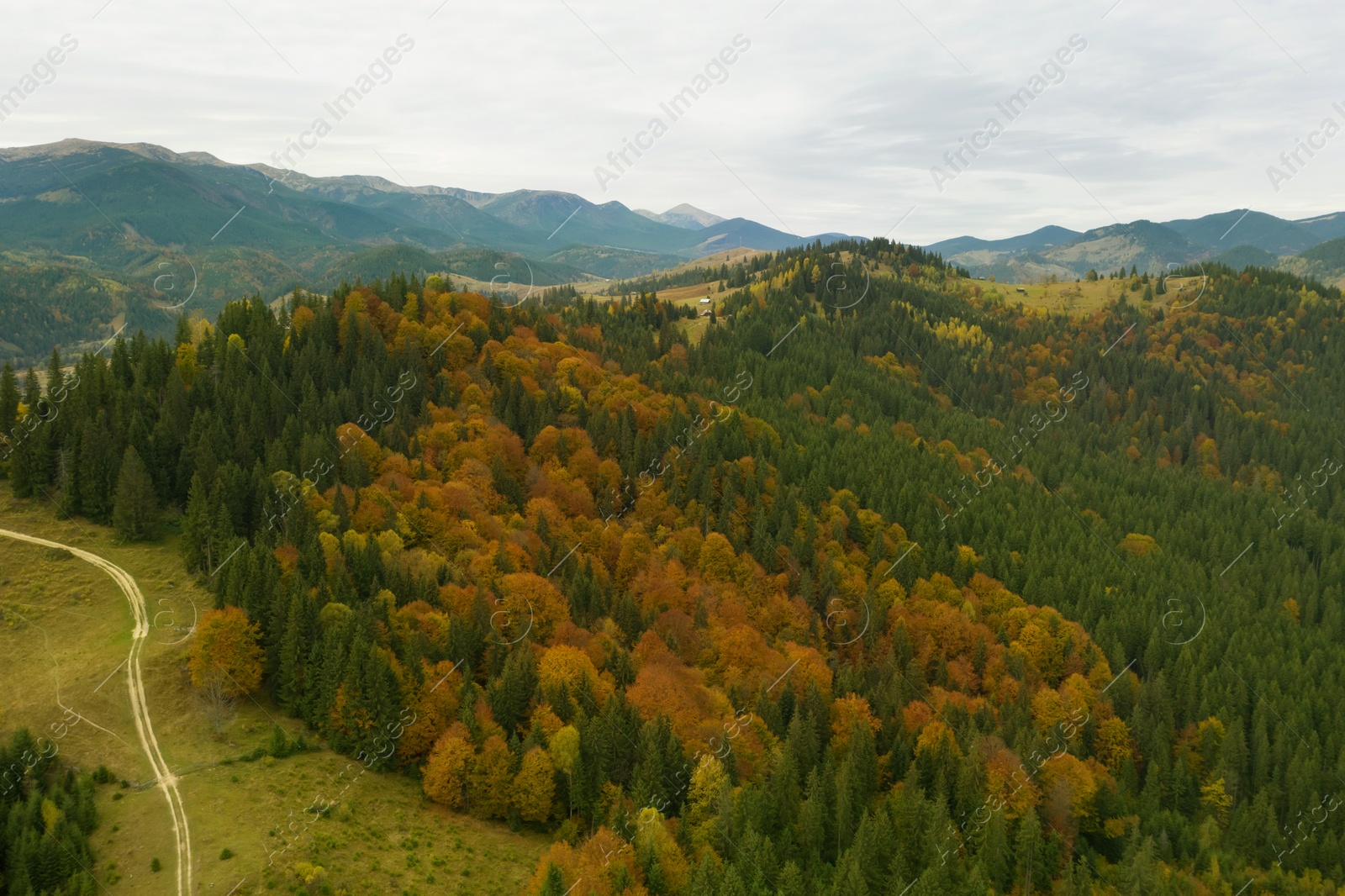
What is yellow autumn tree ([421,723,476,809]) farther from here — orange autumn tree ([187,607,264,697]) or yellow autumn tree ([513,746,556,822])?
orange autumn tree ([187,607,264,697])

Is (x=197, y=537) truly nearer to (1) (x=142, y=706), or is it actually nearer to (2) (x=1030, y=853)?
(1) (x=142, y=706)

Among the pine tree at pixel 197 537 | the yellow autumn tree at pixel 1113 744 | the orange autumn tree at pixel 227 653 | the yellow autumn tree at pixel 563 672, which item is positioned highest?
the pine tree at pixel 197 537

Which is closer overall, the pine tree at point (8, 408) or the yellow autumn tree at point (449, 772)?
the yellow autumn tree at point (449, 772)

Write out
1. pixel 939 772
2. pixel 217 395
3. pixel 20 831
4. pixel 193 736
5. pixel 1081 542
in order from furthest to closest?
pixel 1081 542 → pixel 217 395 → pixel 939 772 → pixel 193 736 → pixel 20 831

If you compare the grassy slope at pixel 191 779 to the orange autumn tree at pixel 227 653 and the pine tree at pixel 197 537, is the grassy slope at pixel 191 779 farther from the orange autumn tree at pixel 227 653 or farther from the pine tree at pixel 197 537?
the pine tree at pixel 197 537

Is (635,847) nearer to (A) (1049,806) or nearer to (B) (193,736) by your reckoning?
(B) (193,736)

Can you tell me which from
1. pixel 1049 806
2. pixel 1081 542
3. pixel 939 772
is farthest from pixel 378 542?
pixel 1081 542

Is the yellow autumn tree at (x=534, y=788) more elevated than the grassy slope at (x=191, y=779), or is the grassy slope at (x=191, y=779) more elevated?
the grassy slope at (x=191, y=779)

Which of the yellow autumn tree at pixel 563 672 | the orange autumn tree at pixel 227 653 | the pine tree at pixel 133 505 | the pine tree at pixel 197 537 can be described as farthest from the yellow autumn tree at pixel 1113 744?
the pine tree at pixel 133 505

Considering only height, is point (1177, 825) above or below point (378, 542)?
below
